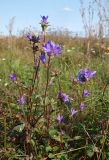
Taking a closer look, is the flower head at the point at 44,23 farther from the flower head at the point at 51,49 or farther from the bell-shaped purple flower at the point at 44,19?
the flower head at the point at 51,49

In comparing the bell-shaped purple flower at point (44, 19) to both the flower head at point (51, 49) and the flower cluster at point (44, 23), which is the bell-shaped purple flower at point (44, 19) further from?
the flower head at point (51, 49)

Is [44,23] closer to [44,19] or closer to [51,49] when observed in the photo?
[44,19]

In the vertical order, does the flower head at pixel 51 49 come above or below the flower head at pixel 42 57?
above

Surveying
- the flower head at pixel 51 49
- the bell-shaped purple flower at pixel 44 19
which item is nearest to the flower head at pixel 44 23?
the bell-shaped purple flower at pixel 44 19

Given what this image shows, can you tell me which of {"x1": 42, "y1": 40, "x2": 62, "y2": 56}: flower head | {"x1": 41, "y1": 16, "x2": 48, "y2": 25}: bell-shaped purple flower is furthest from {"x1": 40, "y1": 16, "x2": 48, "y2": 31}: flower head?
{"x1": 42, "y1": 40, "x2": 62, "y2": 56}: flower head

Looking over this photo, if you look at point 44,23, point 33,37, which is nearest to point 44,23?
point 44,23

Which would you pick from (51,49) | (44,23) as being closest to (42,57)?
(51,49)

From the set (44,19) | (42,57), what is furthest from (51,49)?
(44,19)

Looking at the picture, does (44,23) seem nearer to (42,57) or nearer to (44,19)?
(44,19)

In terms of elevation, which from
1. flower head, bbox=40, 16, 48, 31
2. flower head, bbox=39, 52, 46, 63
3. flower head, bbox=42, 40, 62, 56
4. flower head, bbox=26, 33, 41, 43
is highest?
flower head, bbox=40, 16, 48, 31

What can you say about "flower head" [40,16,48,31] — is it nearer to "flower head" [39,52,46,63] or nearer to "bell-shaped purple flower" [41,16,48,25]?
"bell-shaped purple flower" [41,16,48,25]

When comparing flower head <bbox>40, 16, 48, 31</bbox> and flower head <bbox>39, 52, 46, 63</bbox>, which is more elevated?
flower head <bbox>40, 16, 48, 31</bbox>

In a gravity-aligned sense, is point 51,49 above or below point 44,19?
below

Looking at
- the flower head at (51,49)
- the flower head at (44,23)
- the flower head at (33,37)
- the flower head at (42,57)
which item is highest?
the flower head at (44,23)
